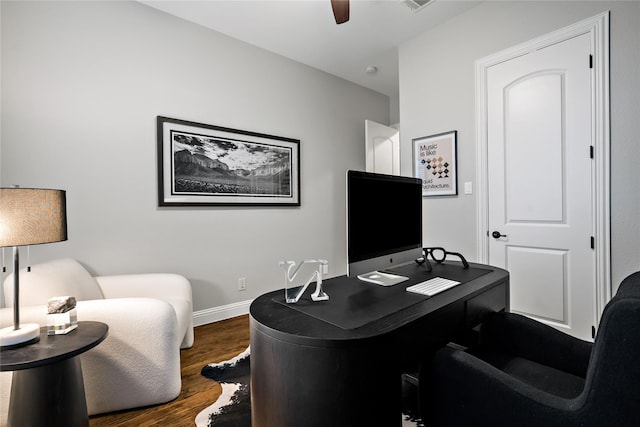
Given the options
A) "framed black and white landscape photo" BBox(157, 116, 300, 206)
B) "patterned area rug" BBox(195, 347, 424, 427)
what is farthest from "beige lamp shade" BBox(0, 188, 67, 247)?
"framed black and white landscape photo" BBox(157, 116, 300, 206)

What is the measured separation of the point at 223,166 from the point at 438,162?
6.88 ft

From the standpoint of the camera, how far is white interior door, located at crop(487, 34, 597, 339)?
7.01 ft

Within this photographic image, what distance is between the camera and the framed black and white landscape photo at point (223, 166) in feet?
8.75

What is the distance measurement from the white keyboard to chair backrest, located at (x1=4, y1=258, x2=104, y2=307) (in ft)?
6.22

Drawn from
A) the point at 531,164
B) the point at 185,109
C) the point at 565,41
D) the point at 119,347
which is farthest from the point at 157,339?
the point at 565,41

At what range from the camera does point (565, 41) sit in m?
2.21

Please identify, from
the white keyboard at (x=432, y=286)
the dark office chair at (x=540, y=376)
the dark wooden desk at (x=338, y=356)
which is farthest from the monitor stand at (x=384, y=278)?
the dark office chair at (x=540, y=376)

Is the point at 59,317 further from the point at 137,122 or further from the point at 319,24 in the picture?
the point at 319,24

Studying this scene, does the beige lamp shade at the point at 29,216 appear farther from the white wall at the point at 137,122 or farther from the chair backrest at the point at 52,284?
the white wall at the point at 137,122

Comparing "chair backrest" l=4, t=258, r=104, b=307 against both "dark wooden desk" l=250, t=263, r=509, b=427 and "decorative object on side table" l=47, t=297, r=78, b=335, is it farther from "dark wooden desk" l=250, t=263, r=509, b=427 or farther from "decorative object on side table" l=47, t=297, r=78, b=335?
"dark wooden desk" l=250, t=263, r=509, b=427

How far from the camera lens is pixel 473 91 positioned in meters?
2.73

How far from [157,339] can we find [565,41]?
3.32m

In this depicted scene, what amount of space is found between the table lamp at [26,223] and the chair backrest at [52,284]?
338 mm

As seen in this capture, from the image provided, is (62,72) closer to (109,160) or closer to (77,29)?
(77,29)
